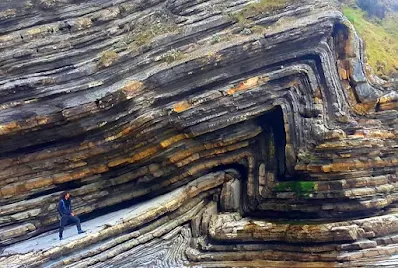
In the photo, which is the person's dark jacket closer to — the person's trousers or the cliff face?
the person's trousers

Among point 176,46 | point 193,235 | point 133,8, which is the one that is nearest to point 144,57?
point 176,46

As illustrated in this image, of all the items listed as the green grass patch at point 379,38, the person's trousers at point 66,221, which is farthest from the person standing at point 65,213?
the green grass patch at point 379,38

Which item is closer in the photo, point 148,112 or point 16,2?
point 148,112

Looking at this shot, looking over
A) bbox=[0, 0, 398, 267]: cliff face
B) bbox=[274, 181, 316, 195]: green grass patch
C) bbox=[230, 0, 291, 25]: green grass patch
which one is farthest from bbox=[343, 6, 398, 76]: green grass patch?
bbox=[274, 181, 316, 195]: green grass patch

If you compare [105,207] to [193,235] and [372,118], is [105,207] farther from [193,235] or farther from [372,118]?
Answer: [372,118]

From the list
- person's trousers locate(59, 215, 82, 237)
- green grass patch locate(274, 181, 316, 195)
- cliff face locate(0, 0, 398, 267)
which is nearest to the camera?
person's trousers locate(59, 215, 82, 237)

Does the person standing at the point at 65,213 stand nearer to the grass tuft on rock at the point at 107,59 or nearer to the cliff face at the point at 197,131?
the cliff face at the point at 197,131
